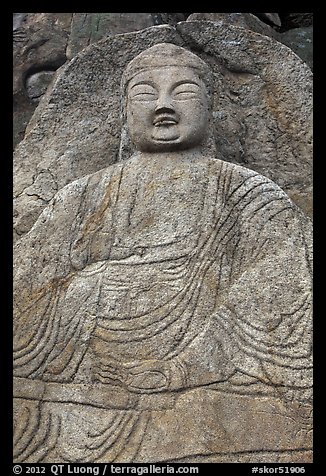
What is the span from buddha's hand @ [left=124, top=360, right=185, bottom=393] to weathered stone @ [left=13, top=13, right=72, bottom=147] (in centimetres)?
353

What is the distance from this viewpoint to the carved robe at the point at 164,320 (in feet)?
15.2

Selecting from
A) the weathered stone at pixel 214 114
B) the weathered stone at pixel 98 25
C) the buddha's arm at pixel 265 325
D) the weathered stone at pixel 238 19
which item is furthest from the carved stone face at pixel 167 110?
the weathered stone at pixel 238 19

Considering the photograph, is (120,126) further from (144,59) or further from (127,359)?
(127,359)

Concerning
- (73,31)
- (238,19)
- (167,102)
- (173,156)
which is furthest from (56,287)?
(238,19)

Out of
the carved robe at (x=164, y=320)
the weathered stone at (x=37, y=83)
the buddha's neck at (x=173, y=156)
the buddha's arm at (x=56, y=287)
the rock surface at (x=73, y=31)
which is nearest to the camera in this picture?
the carved robe at (x=164, y=320)

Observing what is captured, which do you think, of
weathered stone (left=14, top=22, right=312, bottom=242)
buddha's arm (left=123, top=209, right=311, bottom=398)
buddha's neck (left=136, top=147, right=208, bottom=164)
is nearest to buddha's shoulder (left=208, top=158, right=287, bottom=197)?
buddha's neck (left=136, top=147, right=208, bottom=164)

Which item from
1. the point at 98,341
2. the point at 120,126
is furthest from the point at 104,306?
the point at 120,126

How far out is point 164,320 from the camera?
4844 millimetres

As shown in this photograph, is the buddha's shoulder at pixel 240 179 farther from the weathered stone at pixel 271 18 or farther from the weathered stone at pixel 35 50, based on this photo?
the weathered stone at pixel 271 18

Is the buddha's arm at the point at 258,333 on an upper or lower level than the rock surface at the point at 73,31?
lower

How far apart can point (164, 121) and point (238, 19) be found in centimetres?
248

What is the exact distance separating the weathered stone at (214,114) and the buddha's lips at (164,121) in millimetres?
649

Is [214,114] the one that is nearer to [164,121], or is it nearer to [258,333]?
[164,121]
